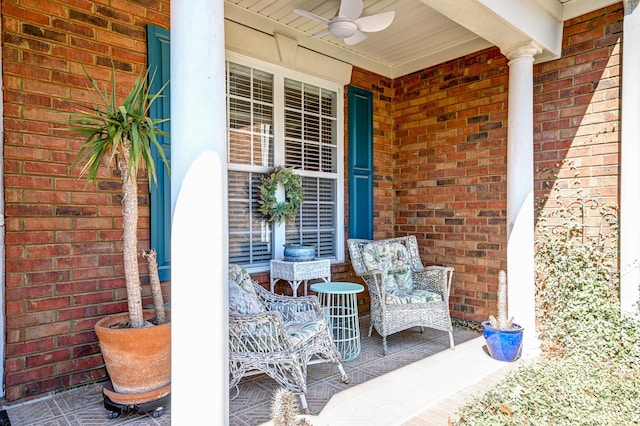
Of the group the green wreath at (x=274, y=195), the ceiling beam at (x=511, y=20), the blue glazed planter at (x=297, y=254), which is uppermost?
the ceiling beam at (x=511, y=20)

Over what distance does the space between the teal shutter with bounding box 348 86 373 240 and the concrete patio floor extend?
1.60 m

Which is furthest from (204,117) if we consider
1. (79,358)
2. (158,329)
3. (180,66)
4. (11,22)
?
(79,358)

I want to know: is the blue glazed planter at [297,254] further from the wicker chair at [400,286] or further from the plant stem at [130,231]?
the plant stem at [130,231]

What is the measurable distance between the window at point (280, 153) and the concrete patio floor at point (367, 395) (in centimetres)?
134

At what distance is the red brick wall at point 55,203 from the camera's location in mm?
2553

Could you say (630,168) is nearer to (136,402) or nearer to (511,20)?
(511,20)

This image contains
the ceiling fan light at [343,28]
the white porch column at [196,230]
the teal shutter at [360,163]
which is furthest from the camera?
the teal shutter at [360,163]

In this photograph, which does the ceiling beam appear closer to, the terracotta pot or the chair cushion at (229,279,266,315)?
the chair cushion at (229,279,266,315)

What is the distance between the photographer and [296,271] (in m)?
3.64

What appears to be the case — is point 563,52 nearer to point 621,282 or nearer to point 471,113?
point 471,113

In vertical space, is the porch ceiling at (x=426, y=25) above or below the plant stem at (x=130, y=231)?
above

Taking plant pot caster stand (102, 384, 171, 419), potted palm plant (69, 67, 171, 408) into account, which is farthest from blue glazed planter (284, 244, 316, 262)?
plant pot caster stand (102, 384, 171, 419)

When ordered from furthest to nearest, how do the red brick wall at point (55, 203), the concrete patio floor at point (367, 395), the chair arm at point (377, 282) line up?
the chair arm at point (377, 282), the red brick wall at point (55, 203), the concrete patio floor at point (367, 395)

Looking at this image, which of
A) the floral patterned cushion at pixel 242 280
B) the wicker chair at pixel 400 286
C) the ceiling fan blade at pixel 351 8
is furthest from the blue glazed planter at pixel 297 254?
the ceiling fan blade at pixel 351 8
